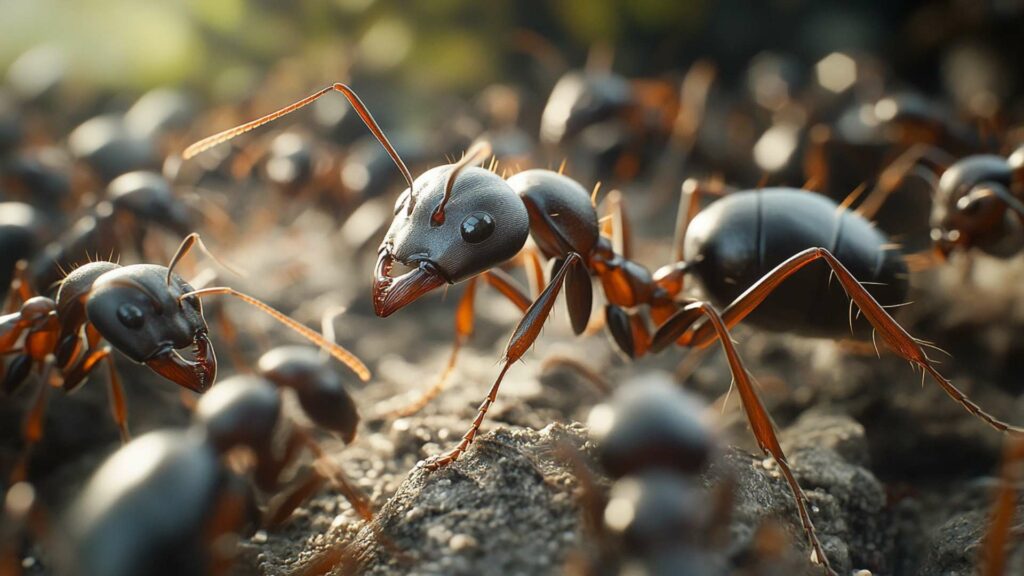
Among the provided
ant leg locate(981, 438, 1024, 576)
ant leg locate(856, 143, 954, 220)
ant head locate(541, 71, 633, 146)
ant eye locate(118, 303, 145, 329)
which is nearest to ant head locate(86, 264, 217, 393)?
ant eye locate(118, 303, 145, 329)

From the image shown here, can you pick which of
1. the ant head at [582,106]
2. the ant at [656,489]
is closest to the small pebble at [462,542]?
the ant at [656,489]

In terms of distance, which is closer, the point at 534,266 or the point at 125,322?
the point at 125,322

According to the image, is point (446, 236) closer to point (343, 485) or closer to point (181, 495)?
point (343, 485)

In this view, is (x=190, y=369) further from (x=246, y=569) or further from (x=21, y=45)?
(x=21, y=45)

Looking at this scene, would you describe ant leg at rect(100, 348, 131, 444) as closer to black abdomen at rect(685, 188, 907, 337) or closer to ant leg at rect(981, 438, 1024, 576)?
black abdomen at rect(685, 188, 907, 337)

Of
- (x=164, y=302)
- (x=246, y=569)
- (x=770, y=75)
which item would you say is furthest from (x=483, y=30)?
(x=246, y=569)

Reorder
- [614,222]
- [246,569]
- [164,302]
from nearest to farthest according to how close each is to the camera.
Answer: [246,569]
[164,302]
[614,222]

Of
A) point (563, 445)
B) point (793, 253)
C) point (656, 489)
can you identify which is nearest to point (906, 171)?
point (793, 253)
